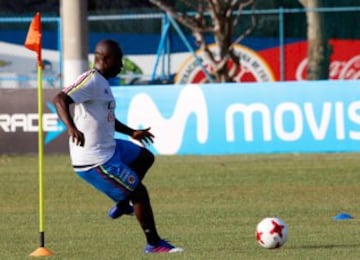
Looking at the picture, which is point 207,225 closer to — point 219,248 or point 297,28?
point 219,248

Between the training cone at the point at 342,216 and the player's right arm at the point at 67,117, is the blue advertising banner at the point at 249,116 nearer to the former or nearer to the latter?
the training cone at the point at 342,216

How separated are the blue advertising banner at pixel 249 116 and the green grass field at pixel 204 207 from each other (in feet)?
1.00

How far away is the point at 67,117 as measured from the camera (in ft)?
36.8

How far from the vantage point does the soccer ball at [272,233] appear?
1170 centimetres

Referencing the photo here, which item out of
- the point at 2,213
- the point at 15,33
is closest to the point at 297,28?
the point at 15,33

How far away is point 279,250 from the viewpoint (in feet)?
38.8

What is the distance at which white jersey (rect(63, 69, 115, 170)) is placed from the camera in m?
11.7

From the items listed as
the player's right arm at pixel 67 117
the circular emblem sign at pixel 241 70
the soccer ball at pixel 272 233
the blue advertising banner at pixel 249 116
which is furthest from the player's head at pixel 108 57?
the circular emblem sign at pixel 241 70

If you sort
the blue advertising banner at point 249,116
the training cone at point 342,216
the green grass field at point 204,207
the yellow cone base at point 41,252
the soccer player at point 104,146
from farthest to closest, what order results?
the blue advertising banner at point 249,116, the training cone at point 342,216, the green grass field at point 204,207, the yellow cone base at point 41,252, the soccer player at point 104,146

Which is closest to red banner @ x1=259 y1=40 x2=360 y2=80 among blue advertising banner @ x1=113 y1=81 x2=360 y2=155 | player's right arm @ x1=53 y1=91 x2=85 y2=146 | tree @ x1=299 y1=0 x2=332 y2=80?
tree @ x1=299 y1=0 x2=332 y2=80

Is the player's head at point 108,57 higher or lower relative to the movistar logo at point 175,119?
higher

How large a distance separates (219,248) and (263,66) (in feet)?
74.6

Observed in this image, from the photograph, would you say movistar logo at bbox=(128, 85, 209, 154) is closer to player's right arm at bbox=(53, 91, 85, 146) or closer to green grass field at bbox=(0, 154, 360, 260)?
green grass field at bbox=(0, 154, 360, 260)

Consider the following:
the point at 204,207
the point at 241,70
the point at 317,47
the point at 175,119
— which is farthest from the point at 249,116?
the point at 241,70
